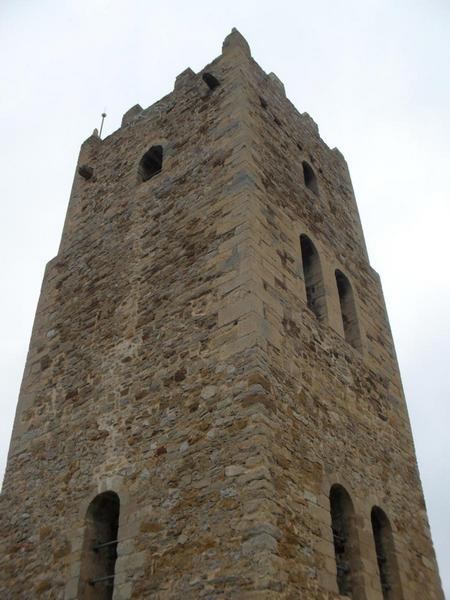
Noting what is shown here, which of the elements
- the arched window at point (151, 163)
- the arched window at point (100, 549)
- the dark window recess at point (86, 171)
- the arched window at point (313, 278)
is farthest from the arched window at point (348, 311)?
the dark window recess at point (86, 171)

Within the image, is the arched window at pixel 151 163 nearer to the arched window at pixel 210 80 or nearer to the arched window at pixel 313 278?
the arched window at pixel 210 80

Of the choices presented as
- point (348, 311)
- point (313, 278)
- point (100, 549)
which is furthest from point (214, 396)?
point (348, 311)

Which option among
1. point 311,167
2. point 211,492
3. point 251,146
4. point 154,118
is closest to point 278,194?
point 251,146

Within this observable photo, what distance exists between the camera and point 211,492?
6508 mm

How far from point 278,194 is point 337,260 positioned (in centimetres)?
186

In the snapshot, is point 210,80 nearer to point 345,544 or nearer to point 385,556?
point 345,544

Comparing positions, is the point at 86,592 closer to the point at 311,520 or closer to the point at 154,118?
the point at 311,520

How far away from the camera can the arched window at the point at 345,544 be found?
720 cm

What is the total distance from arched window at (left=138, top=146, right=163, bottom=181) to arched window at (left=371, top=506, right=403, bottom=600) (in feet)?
22.3

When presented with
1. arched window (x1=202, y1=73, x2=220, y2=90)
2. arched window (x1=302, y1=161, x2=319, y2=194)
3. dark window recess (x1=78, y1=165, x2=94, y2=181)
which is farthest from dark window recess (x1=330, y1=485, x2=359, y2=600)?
dark window recess (x1=78, y1=165, x2=94, y2=181)

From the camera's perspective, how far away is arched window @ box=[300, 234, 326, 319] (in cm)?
968

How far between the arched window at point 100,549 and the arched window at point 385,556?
324 centimetres

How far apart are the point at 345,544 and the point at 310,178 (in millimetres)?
6937

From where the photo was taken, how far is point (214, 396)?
7145 millimetres
